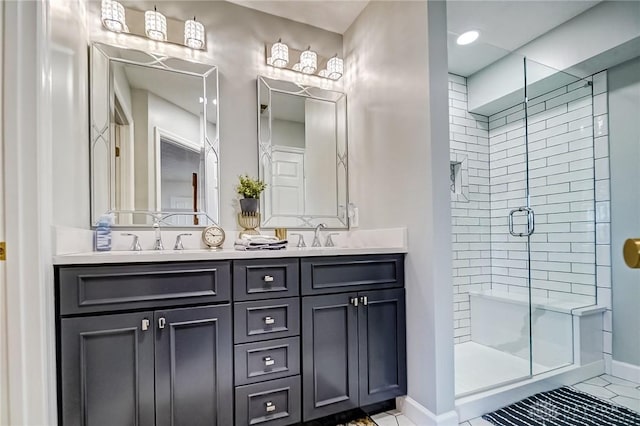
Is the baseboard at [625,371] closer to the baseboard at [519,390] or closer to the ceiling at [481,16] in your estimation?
the baseboard at [519,390]

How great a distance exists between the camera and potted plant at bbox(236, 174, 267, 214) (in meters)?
2.03

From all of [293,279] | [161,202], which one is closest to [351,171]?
[293,279]

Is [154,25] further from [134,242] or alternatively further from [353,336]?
[353,336]

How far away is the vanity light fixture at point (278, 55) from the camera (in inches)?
87.4

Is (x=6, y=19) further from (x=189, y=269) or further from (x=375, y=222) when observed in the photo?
(x=375, y=222)

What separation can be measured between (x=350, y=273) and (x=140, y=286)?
0.97 m

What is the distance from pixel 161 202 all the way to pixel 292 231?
829 millimetres

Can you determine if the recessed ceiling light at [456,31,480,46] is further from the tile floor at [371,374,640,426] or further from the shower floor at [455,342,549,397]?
the tile floor at [371,374,640,426]

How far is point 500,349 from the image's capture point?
8.38 feet

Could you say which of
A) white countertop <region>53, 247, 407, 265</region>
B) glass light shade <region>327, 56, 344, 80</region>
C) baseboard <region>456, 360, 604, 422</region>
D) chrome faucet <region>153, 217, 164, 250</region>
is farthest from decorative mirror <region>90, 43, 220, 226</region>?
baseboard <region>456, 360, 604, 422</region>

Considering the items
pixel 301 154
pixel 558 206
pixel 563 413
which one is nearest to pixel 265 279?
pixel 301 154

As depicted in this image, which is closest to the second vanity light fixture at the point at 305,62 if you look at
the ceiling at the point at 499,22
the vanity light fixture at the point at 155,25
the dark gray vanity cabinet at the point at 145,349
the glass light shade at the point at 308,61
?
the glass light shade at the point at 308,61

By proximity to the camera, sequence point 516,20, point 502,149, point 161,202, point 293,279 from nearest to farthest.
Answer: point 293,279, point 161,202, point 516,20, point 502,149

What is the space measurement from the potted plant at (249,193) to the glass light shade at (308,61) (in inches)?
36.6
